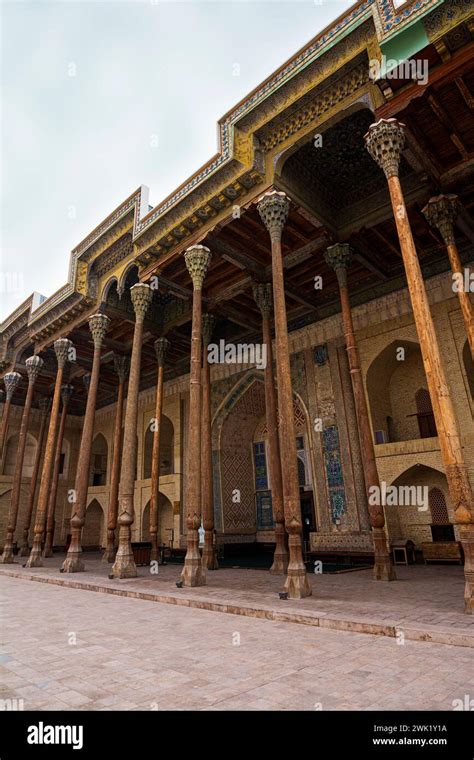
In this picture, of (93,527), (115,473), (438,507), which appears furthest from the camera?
(93,527)

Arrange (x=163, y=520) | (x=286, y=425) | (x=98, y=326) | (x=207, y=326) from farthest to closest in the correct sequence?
(x=163, y=520), (x=98, y=326), (x=207, y=326), (x=286, y=425)

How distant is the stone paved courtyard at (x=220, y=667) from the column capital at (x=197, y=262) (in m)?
6.06

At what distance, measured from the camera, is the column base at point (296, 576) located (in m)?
5.92

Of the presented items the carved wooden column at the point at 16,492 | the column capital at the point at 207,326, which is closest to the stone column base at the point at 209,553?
the column capital at the point at 207,326

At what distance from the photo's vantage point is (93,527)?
20.6 metres

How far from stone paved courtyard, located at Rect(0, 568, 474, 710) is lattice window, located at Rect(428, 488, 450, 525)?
715cm

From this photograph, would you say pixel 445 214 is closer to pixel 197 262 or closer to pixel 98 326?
pixel 197 262

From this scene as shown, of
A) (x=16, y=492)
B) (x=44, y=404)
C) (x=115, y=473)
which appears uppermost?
(x=44, y=404)

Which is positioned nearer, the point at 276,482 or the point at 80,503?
the point at 276,482

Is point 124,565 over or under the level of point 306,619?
over

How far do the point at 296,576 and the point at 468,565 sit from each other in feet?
7.11

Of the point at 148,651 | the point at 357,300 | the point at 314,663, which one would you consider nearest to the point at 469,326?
the point at 357,300

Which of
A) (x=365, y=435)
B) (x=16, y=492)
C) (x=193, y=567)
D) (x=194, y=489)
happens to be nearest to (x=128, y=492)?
(x=194, y=489)

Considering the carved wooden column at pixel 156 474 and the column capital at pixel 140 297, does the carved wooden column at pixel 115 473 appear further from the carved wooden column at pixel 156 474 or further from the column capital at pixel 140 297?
the column capital at pixel 140 297
